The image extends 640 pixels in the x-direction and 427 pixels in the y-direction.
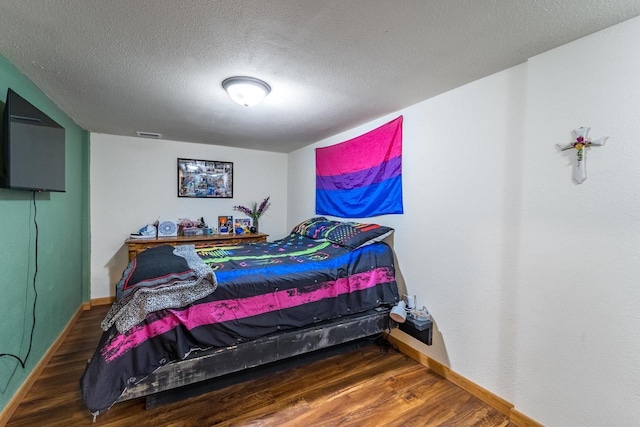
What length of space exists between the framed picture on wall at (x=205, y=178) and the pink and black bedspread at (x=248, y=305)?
164cm

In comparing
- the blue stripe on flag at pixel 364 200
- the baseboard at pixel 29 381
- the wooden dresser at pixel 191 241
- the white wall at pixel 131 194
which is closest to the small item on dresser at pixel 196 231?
the wooden dresser at pixel 191 241

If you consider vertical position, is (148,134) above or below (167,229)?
above

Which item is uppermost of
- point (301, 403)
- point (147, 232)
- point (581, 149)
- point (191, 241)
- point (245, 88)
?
point (245, 88)

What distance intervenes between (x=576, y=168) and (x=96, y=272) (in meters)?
4.85

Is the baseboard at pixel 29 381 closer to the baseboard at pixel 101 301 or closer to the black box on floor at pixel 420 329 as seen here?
the baseboard at pixel 101 301

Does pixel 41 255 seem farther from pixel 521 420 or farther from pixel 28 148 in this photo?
pixel 521 420

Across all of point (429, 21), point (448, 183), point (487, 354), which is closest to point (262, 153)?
point (448, 183)

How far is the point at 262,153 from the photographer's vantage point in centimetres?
457

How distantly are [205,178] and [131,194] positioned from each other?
96 centimetres

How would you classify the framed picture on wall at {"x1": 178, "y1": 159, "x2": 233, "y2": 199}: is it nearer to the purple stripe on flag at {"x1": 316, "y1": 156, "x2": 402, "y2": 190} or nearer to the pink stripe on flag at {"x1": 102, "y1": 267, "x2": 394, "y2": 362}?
the purple stripe on flag at {"x1": 316, "y1": 156, "x2": 402, "y2": 190}

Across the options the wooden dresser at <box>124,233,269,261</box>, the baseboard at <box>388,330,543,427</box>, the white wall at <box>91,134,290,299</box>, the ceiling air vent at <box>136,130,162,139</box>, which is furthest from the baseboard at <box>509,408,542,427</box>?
the ceiling air vent at <box>136,130,162,139</box>

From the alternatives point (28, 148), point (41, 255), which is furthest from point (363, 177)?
point (41, 255)

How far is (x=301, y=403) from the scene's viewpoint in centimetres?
184

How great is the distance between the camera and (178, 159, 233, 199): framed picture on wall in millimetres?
3967
